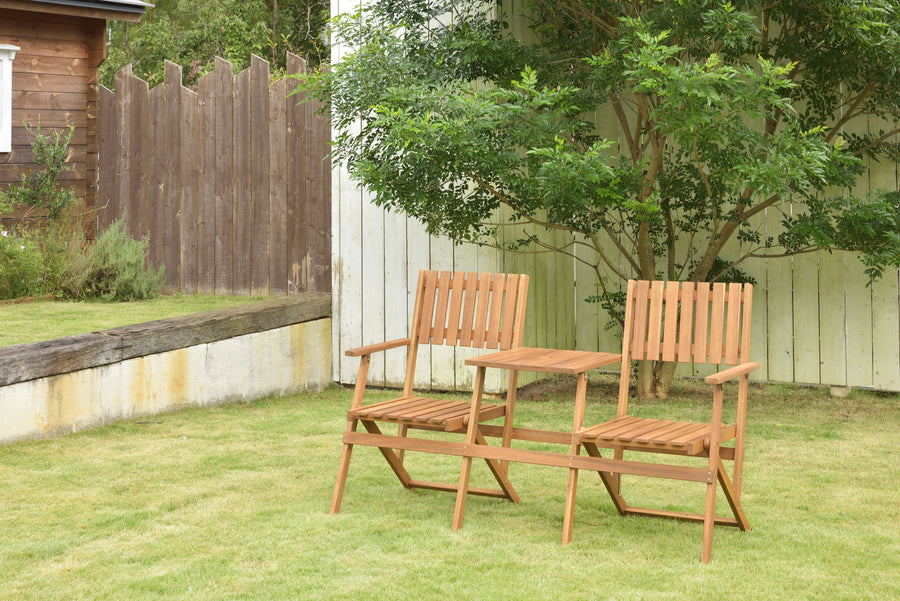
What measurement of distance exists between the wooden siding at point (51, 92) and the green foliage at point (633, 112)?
456cm

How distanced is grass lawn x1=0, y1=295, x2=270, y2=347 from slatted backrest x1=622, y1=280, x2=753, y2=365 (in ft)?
12.3

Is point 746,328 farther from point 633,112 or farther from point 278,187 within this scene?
point 278,187

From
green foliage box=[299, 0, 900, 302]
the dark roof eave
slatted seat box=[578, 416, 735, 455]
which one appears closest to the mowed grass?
slatted seat box=[578, 416, 735, 455]

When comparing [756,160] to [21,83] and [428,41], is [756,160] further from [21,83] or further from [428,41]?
[21,83]

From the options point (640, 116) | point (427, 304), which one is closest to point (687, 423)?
point (427, 304)

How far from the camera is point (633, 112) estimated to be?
7.69m

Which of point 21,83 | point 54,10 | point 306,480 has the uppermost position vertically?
point 54,10

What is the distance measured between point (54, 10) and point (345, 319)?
558 cm

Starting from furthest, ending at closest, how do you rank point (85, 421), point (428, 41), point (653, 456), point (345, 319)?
point (345, 319) → point (428, 41) → point (85, 421) → point (653, 456)

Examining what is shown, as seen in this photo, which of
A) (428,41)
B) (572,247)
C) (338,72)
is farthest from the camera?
(572,247)

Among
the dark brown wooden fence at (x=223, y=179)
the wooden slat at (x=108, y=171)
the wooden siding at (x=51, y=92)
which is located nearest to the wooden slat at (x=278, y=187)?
the dark brown wooden fence at (x=223, y=179)

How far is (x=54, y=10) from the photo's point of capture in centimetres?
1055

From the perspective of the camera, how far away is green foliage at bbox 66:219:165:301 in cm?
857

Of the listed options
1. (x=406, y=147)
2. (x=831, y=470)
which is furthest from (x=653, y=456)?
(x=406, y=147)
